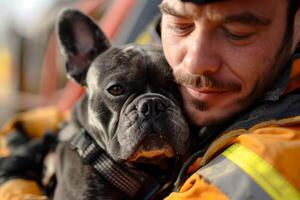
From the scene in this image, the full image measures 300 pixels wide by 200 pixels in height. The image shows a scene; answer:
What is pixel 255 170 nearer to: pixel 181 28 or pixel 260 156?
pixel 260 156

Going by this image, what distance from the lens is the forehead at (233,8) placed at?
108 centimetres

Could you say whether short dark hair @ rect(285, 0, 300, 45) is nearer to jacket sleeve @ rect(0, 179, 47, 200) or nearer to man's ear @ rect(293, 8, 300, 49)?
man's ear @ rect(293, 8, 300, 49)

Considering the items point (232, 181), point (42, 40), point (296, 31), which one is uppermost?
point (296, 31)

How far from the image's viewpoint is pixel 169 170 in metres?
1.46

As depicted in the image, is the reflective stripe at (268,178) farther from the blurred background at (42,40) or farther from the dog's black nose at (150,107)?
the blurred background at (42,40)

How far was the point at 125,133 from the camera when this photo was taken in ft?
4.40

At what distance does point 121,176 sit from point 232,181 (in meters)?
0.50

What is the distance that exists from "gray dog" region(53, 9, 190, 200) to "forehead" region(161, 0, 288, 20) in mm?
297

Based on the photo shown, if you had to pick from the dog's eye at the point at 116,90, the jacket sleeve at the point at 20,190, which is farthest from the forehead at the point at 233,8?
the jacket sleeve at the point at 20,190

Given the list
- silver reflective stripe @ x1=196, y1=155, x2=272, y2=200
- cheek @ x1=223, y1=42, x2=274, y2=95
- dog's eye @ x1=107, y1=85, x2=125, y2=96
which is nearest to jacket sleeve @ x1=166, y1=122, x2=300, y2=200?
silver reflective stripe @ x1=196, y1=155, x2=272, y2=200

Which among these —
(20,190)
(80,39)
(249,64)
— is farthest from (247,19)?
(20,190)

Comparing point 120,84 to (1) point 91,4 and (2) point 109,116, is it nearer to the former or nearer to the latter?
(2) point 109,116

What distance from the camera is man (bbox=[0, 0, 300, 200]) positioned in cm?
97

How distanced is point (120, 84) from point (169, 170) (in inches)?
11.0
